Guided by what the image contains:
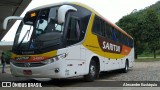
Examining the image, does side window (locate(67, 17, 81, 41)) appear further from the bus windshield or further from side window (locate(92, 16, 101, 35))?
side window (locate(92, 16, 101, 35))

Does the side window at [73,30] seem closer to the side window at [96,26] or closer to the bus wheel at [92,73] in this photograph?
the side window at [96,26]

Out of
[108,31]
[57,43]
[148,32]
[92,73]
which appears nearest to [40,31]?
[57,43]

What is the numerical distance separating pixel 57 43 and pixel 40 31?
35.1 inches

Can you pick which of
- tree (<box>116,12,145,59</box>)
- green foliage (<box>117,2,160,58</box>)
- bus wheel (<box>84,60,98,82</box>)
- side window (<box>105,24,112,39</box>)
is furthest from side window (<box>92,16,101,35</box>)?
tree (<box>116,12,145,59</box>)

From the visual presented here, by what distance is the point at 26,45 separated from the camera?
1174 cm

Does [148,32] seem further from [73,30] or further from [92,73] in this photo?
[73,30]

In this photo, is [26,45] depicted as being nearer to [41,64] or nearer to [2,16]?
[41,64]

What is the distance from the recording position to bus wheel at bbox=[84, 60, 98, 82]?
13.5 meters

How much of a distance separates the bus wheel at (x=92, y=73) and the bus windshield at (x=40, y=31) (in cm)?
280

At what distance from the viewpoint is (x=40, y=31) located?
11672 mm

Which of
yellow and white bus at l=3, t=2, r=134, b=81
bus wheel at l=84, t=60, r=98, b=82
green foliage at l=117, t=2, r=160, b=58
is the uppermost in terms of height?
green foliage at l=117, t=2, r=160, b=58

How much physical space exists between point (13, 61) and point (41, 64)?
4.64 ft

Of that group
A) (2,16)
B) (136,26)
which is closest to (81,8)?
(2,16)

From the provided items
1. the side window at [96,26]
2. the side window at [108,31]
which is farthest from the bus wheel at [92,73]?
the side window at [108,31]
